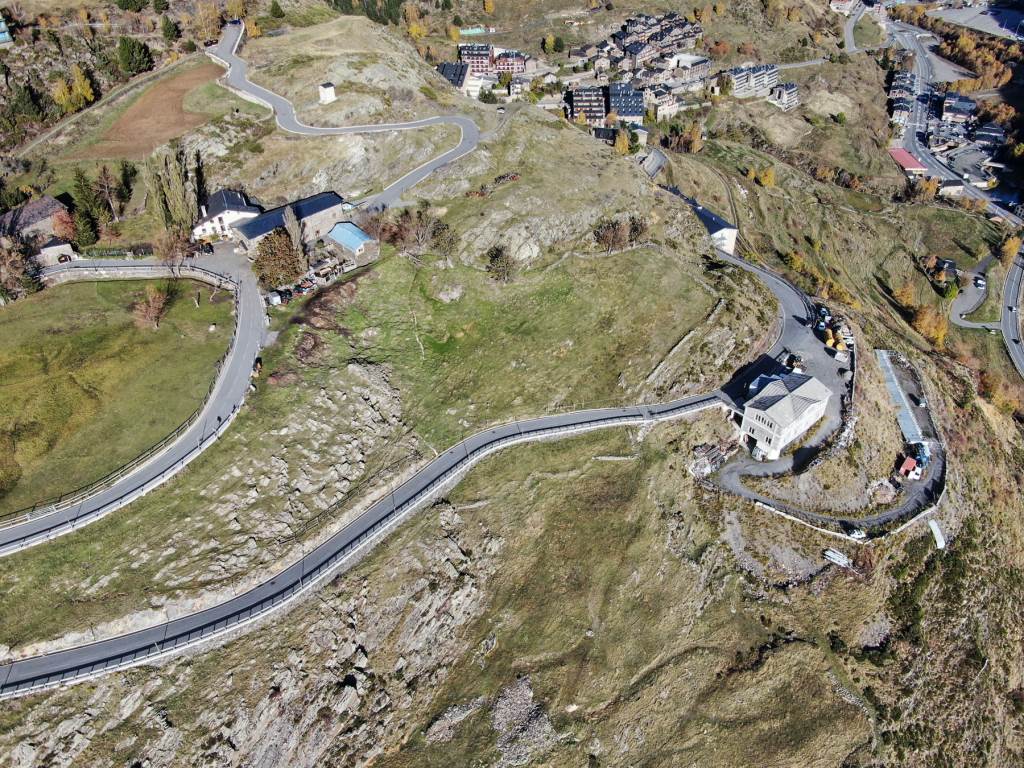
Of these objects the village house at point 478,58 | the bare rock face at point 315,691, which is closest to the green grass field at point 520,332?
the bare rock face at point 315,691

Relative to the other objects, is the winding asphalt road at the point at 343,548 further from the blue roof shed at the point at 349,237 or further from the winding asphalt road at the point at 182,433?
the blue roof shed at the point at 349,237

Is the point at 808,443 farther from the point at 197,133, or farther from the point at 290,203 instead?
the point at 197,133

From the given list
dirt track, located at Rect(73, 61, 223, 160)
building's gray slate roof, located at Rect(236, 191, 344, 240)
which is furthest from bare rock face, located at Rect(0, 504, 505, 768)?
dirt track, located at Rect(73, 61, 223, 160)

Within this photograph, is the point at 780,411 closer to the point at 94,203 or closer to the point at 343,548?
the point at 343,548

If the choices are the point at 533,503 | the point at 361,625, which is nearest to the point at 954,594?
the point at 533,503

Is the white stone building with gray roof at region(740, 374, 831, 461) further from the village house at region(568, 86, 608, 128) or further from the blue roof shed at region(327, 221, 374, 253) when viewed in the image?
the village house at region(568, 86, 608, 128)
